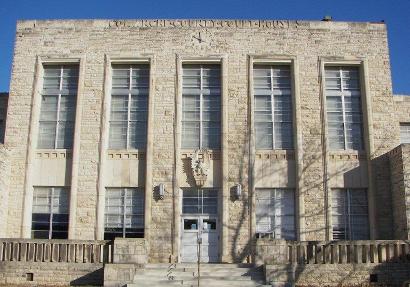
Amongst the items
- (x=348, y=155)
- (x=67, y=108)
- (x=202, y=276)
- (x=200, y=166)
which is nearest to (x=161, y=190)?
(x=200, y=166)

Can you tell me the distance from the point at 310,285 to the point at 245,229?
459 centimetres

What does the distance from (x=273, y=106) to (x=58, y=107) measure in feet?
28.9

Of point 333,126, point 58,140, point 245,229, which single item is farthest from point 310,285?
point 58,140

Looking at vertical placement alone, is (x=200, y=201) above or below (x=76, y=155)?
below

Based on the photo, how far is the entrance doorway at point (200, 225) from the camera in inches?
872

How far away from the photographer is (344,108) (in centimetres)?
2367

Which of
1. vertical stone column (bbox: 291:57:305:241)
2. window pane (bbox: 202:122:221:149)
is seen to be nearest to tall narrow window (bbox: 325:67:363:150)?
vertical stone column (bbox: 291:57:305:241)

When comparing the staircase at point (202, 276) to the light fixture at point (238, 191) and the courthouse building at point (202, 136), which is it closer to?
the courthouse building at point (202, 136)

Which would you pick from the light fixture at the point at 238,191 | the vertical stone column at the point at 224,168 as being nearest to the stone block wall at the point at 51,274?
the vertical stone column at the point at 224,168

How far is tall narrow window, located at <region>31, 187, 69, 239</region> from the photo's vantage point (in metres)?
22.5

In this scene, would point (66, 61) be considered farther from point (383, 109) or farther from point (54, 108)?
point (383, 109)

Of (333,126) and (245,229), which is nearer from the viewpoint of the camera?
(245,229)

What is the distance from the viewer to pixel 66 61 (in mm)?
23859

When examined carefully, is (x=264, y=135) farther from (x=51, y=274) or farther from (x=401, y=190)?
(x=51, y=274)
